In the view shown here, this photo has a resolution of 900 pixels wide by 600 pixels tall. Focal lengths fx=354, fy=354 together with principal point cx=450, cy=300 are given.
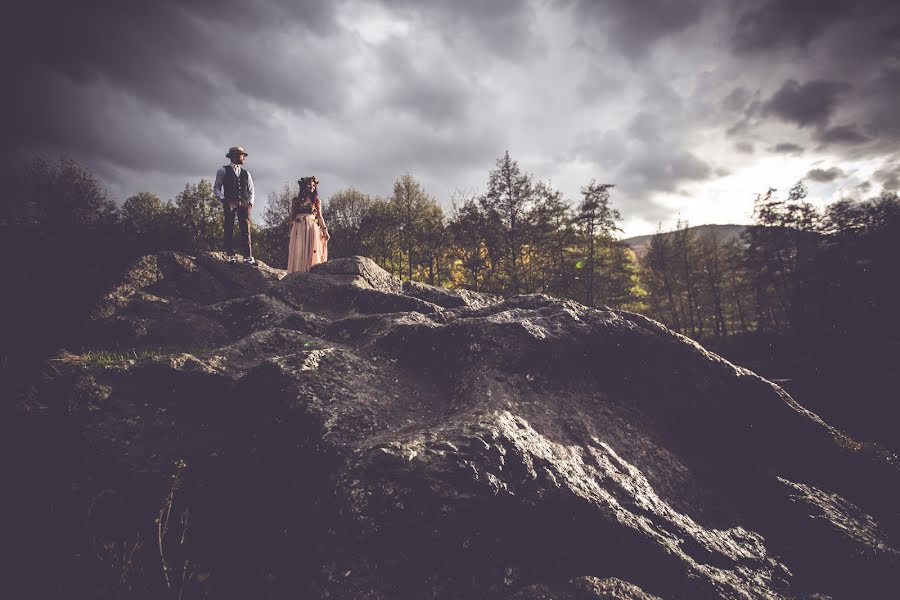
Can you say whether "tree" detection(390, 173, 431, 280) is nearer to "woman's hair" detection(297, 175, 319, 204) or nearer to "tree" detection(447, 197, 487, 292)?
"tree" detection(447, 197, 487, 292)

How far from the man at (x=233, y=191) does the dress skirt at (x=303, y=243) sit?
1.32 m

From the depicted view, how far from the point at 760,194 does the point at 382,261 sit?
1260 inches

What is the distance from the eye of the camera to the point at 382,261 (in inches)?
1293

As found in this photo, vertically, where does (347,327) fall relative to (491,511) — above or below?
above

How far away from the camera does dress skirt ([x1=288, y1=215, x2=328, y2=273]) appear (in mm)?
10422

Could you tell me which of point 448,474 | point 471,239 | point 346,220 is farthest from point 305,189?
point 346,220

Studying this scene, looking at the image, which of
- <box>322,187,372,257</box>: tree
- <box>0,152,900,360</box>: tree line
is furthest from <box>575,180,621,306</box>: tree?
<box>322,187,372,257</box>: tree

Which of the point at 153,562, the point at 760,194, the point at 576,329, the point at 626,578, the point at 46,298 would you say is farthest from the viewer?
the point at 760,194

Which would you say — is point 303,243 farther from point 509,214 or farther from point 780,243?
point 780,243

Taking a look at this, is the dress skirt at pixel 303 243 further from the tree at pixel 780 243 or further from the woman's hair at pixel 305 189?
the tree at pixel 780 243

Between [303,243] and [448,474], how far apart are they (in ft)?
30.8

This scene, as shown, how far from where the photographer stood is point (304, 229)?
10430 millimetres

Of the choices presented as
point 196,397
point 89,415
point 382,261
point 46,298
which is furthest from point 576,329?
point 382,261

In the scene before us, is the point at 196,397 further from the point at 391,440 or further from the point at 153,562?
the point at 391,440
